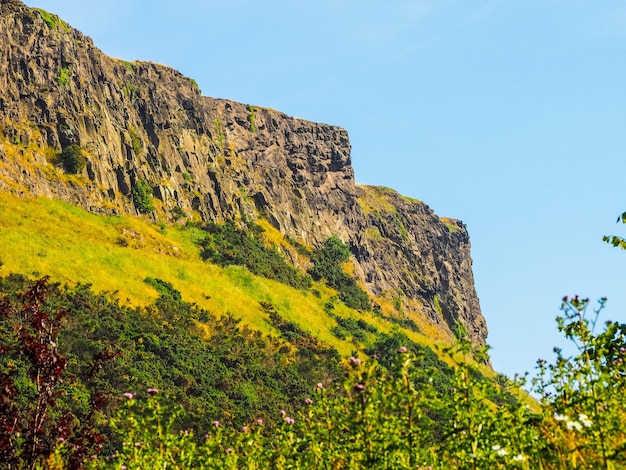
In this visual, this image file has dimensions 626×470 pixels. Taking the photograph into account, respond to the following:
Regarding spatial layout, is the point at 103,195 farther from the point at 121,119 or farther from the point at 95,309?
the point at 95,309

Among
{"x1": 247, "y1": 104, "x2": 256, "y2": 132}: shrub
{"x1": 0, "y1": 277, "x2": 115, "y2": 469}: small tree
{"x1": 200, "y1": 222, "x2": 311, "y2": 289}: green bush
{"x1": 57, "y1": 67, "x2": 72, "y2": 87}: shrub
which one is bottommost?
{"x1": 0, "y1": 277, "x2": 115, "y2": 469}: small tree

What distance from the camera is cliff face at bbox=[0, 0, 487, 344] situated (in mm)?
95938

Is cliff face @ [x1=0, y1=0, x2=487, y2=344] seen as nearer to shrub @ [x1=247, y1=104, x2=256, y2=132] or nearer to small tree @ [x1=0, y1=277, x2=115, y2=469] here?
shrub @ [x1=247, y1=104, x2=256, y2=132]

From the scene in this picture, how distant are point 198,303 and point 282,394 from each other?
741 inches

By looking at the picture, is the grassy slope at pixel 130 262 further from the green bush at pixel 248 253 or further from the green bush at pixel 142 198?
the green bush at pixel 142 198

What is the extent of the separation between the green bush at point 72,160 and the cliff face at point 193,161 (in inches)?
44.3

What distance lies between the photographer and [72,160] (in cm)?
9400

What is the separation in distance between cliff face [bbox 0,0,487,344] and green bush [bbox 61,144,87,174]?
112 cm

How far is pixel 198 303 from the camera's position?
82.1 m

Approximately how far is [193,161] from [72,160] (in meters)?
34.0

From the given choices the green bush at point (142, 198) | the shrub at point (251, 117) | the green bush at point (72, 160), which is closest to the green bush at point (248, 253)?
the green bush at point (142, 198)

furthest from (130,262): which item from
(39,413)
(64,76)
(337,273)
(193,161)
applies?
(39,413)

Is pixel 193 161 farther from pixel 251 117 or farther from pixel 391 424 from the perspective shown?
pixel 391 424

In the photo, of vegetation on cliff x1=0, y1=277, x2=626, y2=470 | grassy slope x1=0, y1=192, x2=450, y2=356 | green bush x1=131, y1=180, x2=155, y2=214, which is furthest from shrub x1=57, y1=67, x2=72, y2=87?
vegetation on cliff x1=0, y1=277, x2=626, y2=470
